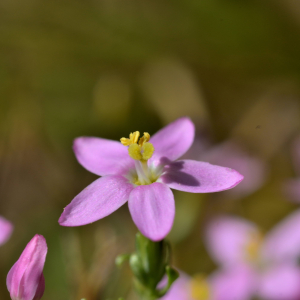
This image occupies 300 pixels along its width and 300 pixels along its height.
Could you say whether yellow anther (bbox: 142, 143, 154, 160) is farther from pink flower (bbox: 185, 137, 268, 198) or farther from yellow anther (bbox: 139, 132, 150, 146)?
pink flower (bbox: 185, 137, 268, 198)

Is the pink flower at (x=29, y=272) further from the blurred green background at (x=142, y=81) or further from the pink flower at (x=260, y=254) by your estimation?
the blurred green background at (x=142, y=81)

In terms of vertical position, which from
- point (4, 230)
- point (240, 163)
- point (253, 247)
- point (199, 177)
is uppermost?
point (199, 177)

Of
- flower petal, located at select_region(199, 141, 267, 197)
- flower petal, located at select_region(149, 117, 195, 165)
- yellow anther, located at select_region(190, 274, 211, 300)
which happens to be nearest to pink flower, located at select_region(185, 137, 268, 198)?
flower petal, located at select_region(199, 141, 267, 197)

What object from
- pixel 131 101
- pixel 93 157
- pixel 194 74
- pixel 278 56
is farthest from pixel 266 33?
pixel 93 157

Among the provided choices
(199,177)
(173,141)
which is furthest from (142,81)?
(199,177)

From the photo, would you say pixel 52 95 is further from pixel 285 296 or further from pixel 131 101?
pixel 285 296

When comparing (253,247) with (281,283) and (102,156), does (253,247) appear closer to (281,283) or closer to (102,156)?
(281,283)

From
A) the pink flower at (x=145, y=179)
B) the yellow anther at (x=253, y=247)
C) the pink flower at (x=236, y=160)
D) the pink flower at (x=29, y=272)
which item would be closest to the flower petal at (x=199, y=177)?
the pink flower at (x=145, y=179)
